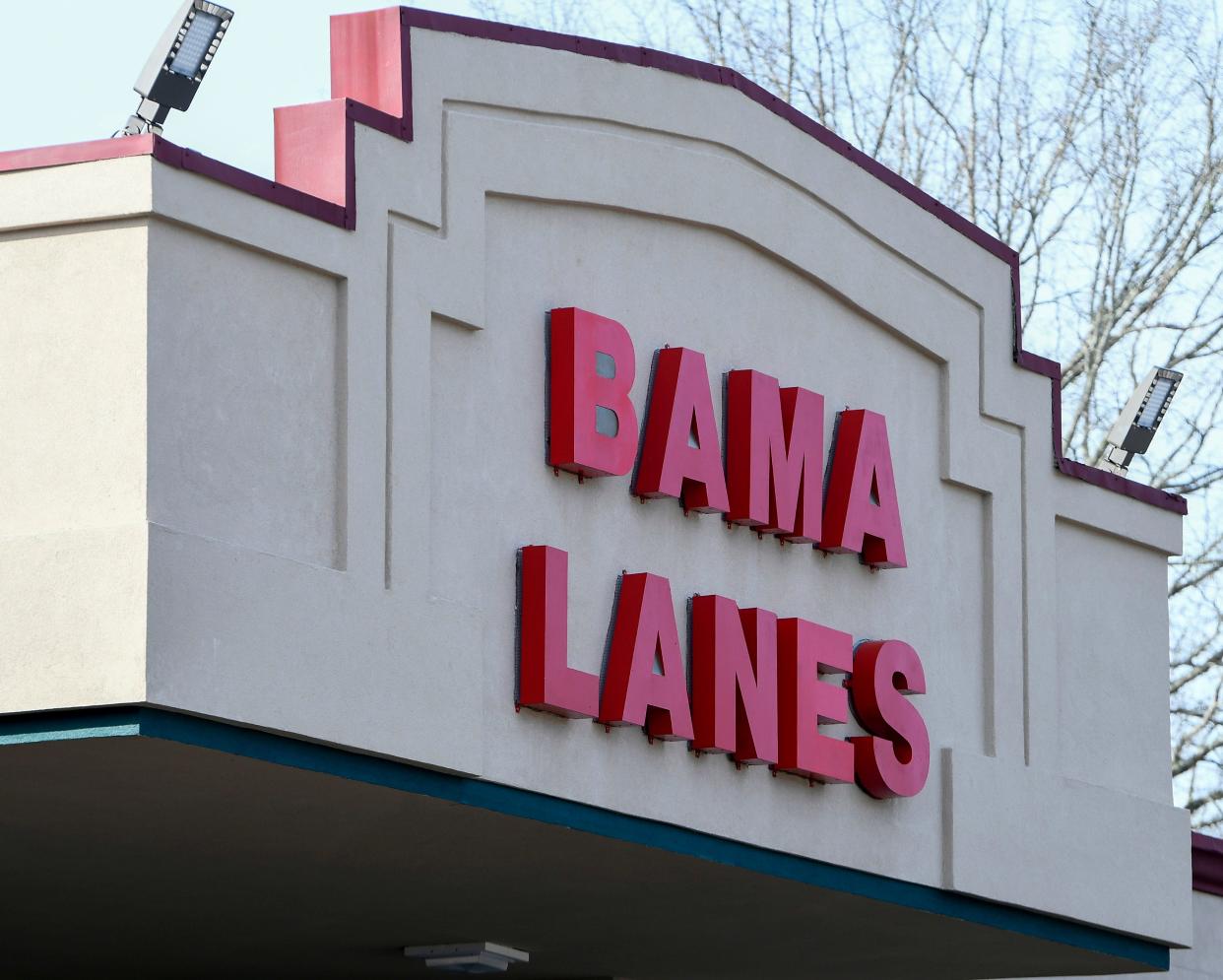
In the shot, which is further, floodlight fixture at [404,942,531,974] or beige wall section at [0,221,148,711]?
floodlight fixture at [404,942,531,974]

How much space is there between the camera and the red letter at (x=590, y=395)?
46.2ft

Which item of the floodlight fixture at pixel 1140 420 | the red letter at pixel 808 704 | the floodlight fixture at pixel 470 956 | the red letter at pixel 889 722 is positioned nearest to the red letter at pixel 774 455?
the red letter at pixel 808 704

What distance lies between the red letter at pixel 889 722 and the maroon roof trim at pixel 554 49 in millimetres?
2463

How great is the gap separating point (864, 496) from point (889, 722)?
1.40 m

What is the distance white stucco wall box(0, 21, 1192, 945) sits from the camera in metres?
11.9

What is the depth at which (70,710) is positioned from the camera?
11.5 metres

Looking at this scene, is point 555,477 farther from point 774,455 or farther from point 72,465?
point 72,465

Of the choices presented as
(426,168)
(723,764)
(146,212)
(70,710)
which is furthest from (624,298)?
(70,710)

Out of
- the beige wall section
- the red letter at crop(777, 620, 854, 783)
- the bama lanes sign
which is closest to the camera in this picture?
the beige wall section

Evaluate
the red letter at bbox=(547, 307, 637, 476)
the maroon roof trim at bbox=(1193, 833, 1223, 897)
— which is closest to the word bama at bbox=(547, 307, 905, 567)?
the red letter at bbox=(547, 307, 637, 476)

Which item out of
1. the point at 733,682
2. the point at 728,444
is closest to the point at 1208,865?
the point at 733,682

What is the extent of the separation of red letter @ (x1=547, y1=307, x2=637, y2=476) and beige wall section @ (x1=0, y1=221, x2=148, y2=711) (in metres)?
2.97

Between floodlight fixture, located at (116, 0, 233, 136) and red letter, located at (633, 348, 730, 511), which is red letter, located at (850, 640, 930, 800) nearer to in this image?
red letter, located at (633, 348, 730, 511)

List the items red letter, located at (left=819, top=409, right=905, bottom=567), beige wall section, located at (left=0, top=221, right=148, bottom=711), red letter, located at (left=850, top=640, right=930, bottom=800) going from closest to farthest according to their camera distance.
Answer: beige wall section, located at (left=0, top=221, right=148, bottom=711) → red letter, located at (left=850, top=640, right=930, bottom=800) → red letter, located at (left=819, top=409, right=905, bottom=567)
